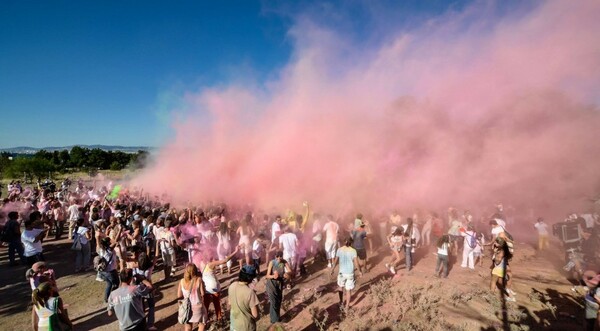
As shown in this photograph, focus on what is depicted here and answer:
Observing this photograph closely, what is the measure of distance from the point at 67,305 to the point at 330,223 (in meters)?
6.49

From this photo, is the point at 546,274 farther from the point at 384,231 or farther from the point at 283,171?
the point at 283,171

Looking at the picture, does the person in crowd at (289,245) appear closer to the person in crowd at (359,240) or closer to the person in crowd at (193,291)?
the person in crowd at (359,240)

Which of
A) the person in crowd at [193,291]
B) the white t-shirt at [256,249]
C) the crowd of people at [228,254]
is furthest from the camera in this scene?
the white t-shirt at [256,249]

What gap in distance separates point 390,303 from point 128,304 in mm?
5200

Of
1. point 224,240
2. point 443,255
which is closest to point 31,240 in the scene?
point 224,240

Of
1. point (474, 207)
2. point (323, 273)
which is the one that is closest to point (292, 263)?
point (323, 273)

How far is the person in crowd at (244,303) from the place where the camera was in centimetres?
448

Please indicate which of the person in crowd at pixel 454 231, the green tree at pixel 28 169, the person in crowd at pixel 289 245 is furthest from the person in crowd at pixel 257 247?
the green tree at pixel 28 169

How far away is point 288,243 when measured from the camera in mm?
7668

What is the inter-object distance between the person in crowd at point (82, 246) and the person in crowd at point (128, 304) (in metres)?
5.18

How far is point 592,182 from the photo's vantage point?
14.4 metres

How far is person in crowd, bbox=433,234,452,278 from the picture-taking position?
7767 mm

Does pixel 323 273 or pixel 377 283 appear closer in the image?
pixel 377 283

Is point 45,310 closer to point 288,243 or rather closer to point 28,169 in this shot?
point 288,243
